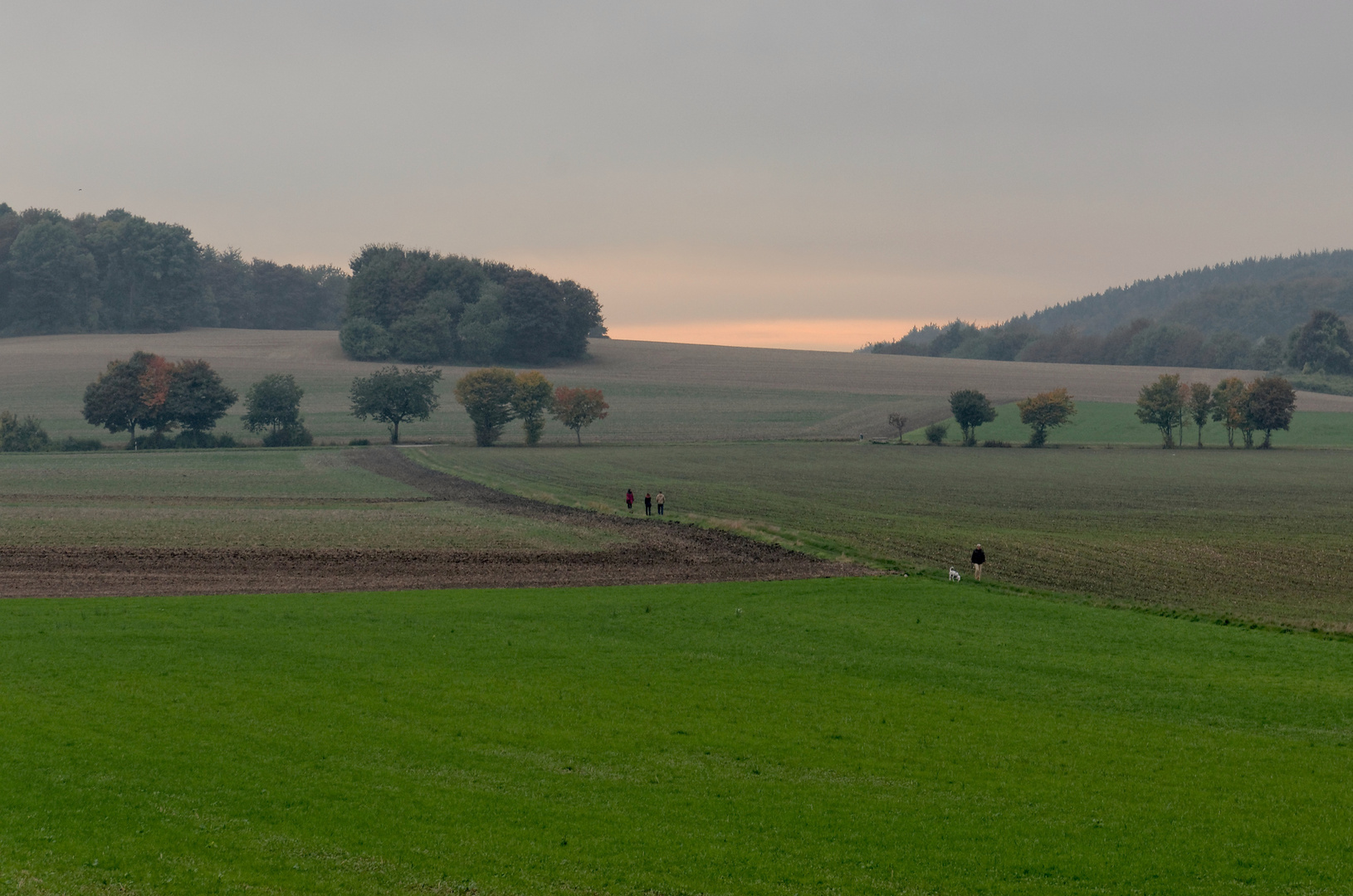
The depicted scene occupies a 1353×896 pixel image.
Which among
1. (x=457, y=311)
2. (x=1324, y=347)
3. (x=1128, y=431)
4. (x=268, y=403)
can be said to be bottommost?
(x=1128, y=431)

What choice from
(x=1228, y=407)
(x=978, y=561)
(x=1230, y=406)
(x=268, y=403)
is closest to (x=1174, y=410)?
(x=1228, y=407)

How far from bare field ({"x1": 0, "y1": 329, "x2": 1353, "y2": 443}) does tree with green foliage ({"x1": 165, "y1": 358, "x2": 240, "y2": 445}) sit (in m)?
9.78

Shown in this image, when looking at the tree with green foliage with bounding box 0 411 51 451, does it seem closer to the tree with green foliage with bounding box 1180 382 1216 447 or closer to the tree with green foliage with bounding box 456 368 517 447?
the tree with green foliage with bounding box 456 368 517 447

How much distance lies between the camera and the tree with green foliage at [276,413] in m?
121

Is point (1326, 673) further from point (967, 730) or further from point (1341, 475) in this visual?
point (1341, 475)

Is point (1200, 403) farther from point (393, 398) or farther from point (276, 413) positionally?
point (276, 413)

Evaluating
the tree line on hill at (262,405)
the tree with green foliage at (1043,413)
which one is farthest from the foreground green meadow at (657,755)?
the tree with green foliage at (1043,413)

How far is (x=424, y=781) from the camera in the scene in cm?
1764

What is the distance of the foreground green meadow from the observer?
14.6 metres

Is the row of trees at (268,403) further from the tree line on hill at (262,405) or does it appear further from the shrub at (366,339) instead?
the shrub at (366,339)

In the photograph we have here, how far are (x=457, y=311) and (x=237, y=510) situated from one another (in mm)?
127098

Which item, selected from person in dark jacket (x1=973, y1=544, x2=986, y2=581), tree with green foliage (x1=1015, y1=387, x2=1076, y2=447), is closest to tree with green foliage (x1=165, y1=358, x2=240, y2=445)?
tree with green foliage (x1=1015, y1=387, x2=1076, y2=447)

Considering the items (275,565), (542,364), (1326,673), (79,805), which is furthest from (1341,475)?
(542,364)

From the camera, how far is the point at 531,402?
414 ft
